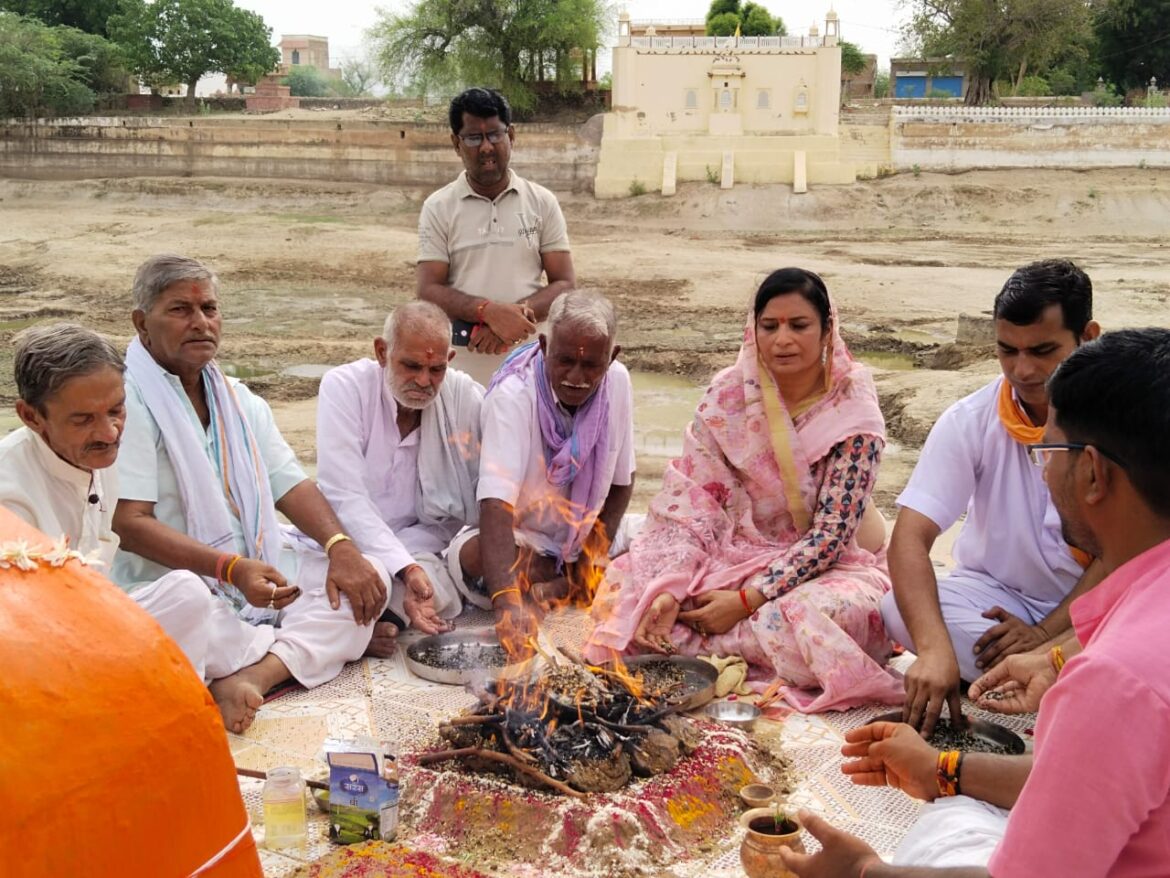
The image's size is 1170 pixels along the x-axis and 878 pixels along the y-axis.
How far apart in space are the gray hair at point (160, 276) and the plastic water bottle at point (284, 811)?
1.95m

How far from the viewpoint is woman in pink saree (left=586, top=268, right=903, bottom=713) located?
15.1 ft

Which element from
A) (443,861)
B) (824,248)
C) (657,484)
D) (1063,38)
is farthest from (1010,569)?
(1063,38)

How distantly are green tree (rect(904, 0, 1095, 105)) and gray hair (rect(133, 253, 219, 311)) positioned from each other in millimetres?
37774

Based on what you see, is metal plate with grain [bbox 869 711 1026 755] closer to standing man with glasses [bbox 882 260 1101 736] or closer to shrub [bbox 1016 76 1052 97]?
standing man with glasses [bbox 882 260 1101 736]

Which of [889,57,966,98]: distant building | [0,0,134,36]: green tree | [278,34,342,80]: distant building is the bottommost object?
[889,57,966,98]: distant building

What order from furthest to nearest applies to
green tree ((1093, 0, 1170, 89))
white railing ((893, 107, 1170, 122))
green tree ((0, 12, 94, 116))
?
1. green tree ((1093, 0, 1170, 89))
2. green tree ((0, 12, 94, 116))
3. white railing ((893, 107, 1170, 122))

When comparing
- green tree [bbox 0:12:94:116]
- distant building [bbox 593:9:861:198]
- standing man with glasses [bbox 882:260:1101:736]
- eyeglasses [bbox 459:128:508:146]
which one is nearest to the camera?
standing man with glasses [bbox 882:260:1101:736]

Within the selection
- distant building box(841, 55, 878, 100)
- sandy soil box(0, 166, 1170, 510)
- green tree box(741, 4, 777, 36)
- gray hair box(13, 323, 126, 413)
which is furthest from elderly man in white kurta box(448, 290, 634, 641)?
distant building box(841, 55, 878, 100)

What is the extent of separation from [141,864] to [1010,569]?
11.1 feet

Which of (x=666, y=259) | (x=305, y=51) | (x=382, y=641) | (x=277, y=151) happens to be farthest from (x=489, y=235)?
(x=305, y=51)

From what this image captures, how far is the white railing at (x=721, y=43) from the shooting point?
33000mm

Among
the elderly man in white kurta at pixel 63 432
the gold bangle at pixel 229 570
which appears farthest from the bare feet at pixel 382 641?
the elderly man in white kurta at pixel 63 432

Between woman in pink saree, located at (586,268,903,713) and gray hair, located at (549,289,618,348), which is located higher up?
gray hair, located at (549,289,618,348)

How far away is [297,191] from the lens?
30.6 meters
